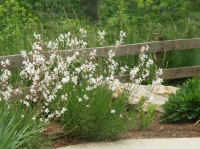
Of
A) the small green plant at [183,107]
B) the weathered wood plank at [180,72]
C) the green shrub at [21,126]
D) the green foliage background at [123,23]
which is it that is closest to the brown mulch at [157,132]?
the small green plant at [183,107]

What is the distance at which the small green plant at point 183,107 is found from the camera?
8305 millimetres

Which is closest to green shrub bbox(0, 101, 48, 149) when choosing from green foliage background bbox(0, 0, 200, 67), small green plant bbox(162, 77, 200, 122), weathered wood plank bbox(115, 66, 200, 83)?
green foliage background bbox(0, 0, 200, 67)

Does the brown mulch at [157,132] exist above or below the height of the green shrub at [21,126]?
below

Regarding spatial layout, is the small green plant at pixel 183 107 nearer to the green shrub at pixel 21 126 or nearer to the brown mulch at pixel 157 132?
the brown mulch at pixel 157 132

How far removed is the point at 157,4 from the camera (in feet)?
64.2

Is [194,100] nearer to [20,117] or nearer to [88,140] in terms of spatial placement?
[88,140]

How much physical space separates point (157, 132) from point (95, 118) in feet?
4.42

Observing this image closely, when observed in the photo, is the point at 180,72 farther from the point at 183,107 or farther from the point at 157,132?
the point at 157,132

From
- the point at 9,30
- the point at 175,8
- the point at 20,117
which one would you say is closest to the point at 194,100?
the point at 20,117

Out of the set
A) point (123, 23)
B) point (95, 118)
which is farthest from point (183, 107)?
point (123, 23)

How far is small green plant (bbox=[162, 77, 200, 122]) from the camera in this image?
27.2 feet

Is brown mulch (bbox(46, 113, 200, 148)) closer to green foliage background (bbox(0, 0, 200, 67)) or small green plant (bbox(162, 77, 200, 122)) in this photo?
small green plant (bbox(162, 77, 200, 122))

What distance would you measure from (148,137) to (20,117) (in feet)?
6.89

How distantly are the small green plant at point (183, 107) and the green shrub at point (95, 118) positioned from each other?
168cm
